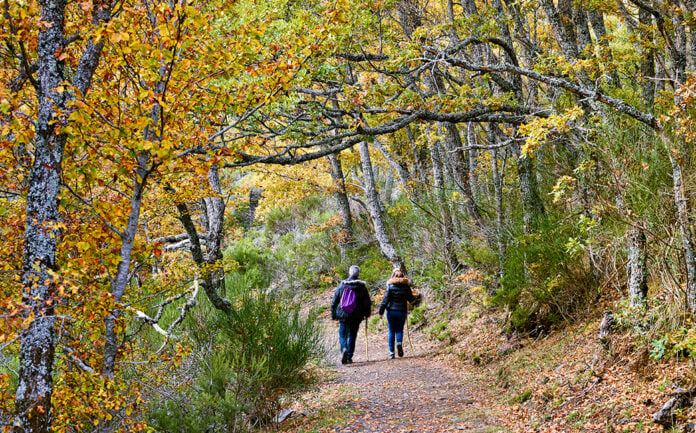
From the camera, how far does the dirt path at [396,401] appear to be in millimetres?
5379

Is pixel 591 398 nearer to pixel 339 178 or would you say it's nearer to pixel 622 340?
pixel 622 340

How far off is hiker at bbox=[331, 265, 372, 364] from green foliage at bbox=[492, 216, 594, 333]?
2.52 m

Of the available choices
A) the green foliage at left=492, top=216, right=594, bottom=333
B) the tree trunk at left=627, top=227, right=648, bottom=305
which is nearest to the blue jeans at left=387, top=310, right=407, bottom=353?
the green foliage at left=492, top=216, right=594, bottom=333

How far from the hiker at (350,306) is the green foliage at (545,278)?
99.2 inches

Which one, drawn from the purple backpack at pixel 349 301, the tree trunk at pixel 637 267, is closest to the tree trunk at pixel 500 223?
the purple backpack at pixel 349 301

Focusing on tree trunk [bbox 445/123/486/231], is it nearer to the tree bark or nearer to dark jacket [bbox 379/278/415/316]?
the tree bark

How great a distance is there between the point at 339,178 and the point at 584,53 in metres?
10.0

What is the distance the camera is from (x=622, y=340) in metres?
4.77

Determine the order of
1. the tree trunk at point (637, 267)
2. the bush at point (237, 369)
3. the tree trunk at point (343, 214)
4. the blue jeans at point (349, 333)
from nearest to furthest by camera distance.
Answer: the tree trunk at point (637, 267)
the bush at point (237, 369)
the blue jeans at point (349, 333)
the tree trunk at point (343, 214)

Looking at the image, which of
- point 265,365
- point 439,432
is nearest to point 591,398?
point 439,432

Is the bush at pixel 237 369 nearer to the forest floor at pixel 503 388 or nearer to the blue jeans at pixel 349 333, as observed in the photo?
the forest floor at pixel 503 388

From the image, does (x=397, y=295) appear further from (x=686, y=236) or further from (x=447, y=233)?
(x=686, y=236)

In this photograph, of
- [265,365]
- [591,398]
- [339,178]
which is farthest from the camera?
[339,178]

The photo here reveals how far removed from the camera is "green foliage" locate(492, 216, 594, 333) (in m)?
6.61
